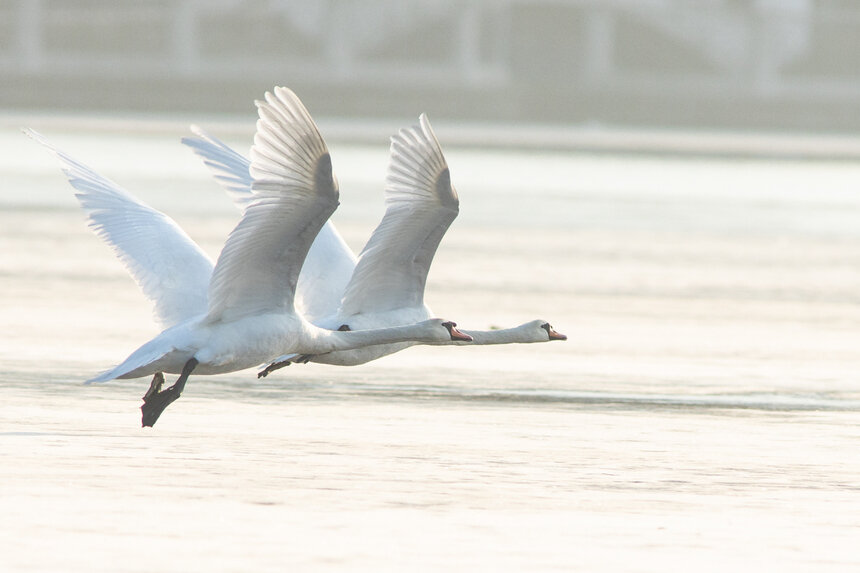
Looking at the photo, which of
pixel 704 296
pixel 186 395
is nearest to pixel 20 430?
pixel 186 395

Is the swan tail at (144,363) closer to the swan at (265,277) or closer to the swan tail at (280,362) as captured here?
the swan at (265,277)

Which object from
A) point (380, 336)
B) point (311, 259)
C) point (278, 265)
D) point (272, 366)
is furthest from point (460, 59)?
point (278, 265)

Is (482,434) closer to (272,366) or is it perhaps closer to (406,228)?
(272,366)

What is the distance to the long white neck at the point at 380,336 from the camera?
9461 mm

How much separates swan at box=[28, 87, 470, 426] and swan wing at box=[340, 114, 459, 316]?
103 centimetres

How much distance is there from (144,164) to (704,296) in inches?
783

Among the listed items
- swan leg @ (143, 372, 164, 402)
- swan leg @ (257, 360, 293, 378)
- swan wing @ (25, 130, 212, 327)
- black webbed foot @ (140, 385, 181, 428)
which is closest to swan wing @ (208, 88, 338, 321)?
black webbed foot @ (140, 385, 181, 428)

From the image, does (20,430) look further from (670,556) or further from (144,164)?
(144,164)

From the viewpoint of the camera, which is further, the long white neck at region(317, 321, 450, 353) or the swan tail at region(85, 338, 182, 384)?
the long white neck at region(317, 321, 450, 353)

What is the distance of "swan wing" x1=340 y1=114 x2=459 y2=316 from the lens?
10.5 meters

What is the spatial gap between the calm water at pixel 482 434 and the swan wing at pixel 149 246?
54 centimetres

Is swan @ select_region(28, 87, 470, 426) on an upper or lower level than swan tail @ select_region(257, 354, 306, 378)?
upper

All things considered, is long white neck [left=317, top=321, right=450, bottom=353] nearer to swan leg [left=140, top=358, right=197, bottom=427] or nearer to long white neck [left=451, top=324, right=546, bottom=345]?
long white neck [left=451, top=324, right=546, bottom=345]

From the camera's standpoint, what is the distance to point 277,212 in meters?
8.66
